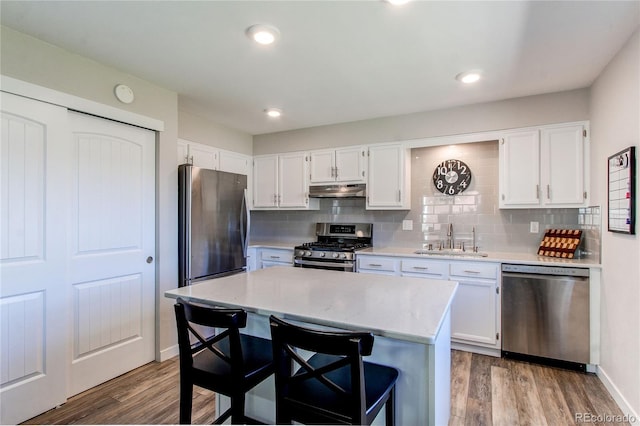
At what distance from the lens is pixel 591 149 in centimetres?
286

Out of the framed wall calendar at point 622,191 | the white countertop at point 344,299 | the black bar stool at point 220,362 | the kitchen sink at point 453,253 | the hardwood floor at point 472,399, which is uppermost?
the framed wall calendar at point 622,191

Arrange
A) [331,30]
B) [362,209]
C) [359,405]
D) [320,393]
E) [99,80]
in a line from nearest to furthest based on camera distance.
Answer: [359,405] → [320,393] → [331,30] → [99,80] → [362,209]

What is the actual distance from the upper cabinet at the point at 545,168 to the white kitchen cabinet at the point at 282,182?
7.44ft

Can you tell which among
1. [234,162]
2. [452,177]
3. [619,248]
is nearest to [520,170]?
[452,177]

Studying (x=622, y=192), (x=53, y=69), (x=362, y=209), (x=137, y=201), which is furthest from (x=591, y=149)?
(x=53, y=69)

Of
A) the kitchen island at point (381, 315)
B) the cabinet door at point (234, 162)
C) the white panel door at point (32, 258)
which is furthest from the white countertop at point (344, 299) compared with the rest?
the cabinet door at point (234, 162)

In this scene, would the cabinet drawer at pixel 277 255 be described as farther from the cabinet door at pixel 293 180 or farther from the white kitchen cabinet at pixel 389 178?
the white kitchen cabinet at pixel 389 178

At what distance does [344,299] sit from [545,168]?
2.55 m

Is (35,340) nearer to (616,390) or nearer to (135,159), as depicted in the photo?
(135,159)

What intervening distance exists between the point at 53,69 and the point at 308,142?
2.67 m

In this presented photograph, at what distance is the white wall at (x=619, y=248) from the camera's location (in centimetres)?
203

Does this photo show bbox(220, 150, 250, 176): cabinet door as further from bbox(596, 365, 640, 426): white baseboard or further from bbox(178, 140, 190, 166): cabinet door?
bbox(596, 365, 640, 426): white baseboard

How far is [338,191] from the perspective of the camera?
4.01 m

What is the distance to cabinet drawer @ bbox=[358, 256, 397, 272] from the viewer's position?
3.46m
